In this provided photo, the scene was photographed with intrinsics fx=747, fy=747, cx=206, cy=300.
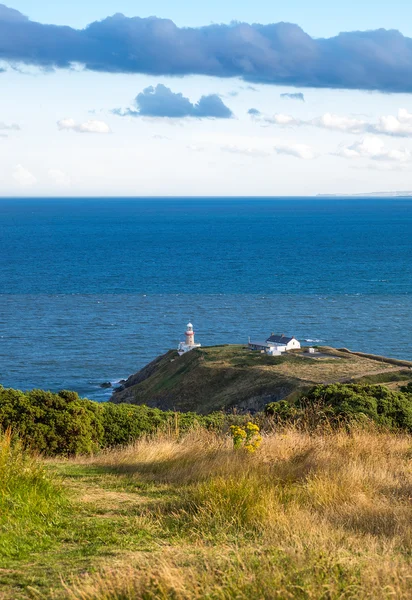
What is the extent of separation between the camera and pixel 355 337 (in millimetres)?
81250

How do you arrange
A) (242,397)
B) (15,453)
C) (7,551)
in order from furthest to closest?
(242,397) → (15,453) → (7,551)

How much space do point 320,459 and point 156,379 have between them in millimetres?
53699

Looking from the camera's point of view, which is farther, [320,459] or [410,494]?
[320,459]

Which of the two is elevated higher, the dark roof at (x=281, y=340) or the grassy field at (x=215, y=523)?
the grassy field at (x=215, y=523)

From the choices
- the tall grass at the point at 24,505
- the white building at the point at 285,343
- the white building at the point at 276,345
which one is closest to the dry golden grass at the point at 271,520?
the tall grass at the point at 24,505

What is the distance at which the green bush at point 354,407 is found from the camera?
56.7 feet

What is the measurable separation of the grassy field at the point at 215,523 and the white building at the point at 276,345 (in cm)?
5128

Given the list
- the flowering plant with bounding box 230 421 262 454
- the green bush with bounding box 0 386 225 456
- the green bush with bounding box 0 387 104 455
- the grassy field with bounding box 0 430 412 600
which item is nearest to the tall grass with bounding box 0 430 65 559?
the grassy field with bounding box 0 430 412 600

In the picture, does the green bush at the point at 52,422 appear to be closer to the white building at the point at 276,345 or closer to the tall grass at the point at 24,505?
the tall grass at the point at 24,505

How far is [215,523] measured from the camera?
25.8 feet

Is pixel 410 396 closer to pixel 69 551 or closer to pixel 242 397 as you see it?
pixel 69 551

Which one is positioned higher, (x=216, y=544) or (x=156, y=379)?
(x=216, y=544)

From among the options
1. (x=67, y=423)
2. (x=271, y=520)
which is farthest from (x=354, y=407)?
(x=271, y=520)

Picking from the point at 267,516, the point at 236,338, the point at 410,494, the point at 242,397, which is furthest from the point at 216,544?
the point at 236,338
